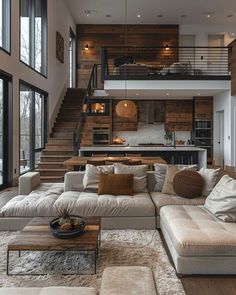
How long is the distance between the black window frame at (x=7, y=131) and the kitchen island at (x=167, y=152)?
1.67m

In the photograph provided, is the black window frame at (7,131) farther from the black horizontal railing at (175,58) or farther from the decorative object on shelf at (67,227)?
the black horizontal railing at (175,58)

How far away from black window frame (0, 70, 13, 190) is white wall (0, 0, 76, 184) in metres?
0.14

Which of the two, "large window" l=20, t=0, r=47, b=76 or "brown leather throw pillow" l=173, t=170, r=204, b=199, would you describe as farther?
"large window" l=20, t=0, r=47, b=76

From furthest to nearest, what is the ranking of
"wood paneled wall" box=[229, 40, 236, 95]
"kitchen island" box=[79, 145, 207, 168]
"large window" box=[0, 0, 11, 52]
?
"wood paneled wall" box=[229, 40, 236, 95] < "kitchen island" box=[79, 145, 207, 168] < "large window" box=[0, 0, 11, 52]

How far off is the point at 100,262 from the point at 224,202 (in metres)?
1.46

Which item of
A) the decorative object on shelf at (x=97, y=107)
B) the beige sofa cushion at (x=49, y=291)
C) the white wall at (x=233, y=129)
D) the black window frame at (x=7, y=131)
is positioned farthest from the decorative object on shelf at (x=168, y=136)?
the beige sofa cushion at (x=49, y=291)

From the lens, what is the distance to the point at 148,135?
43.2ft

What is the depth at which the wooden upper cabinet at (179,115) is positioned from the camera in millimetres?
12594

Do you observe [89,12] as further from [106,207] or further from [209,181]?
[106,207]

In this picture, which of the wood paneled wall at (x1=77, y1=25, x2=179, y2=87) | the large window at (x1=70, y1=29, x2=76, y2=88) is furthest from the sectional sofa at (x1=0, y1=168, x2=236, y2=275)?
the wood paneled wall at (x1=77, y1=25, x2=179, y2=87)

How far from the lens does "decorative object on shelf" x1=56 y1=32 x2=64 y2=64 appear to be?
10470 mm

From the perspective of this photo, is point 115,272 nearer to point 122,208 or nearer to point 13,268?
point 13,268

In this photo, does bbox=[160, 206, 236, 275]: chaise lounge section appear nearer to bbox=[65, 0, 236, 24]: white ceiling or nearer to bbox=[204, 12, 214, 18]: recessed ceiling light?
bbox=[65, 0, 236, 24]: white ceiling

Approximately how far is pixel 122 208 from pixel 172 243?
1100 mm
